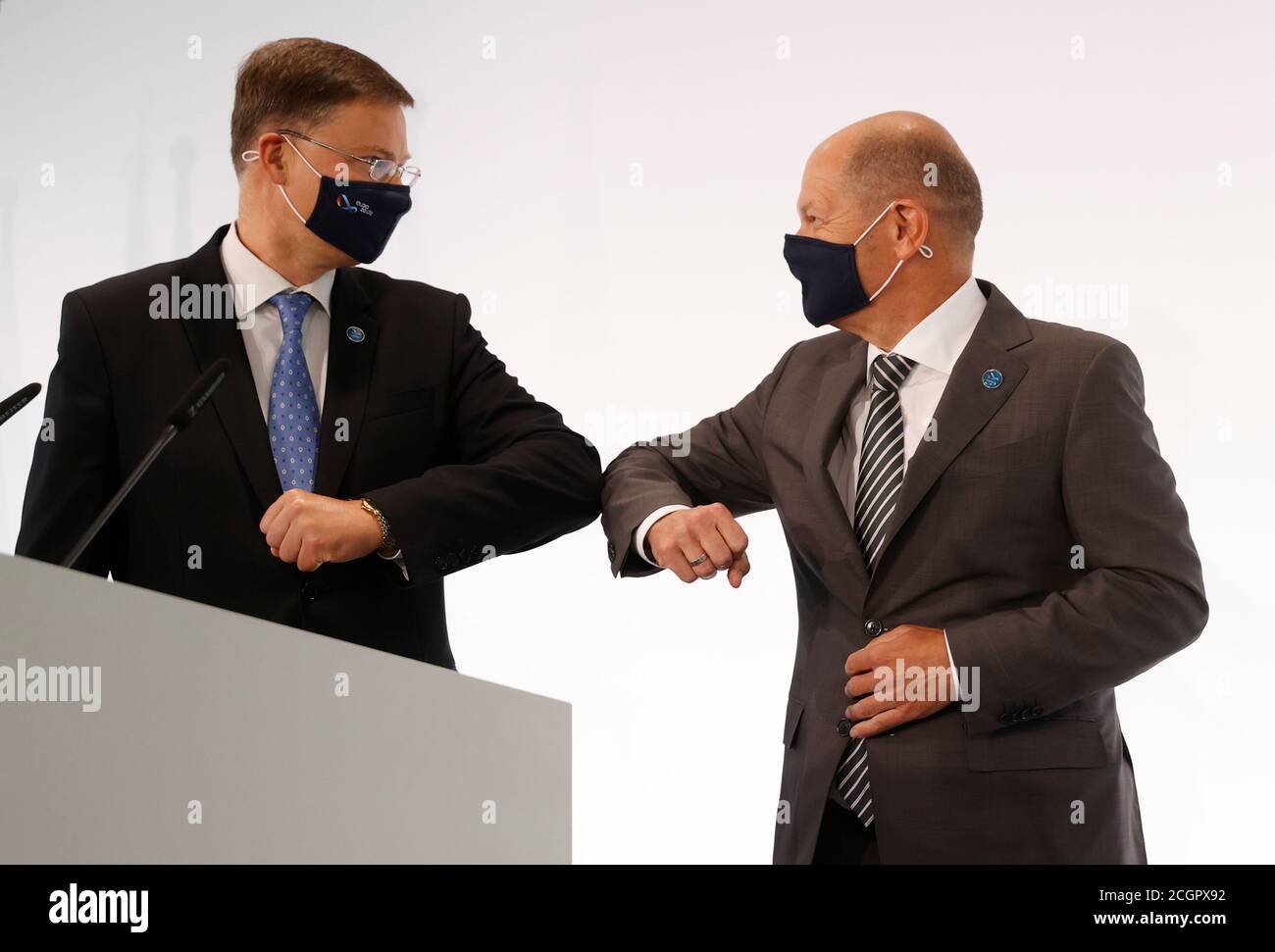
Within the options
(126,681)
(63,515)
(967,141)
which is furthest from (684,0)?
(126,681)

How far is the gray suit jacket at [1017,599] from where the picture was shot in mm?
1929

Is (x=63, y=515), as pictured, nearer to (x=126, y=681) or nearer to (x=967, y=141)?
(x=126, y=681)

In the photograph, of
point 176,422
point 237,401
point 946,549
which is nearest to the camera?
A: point 176,422

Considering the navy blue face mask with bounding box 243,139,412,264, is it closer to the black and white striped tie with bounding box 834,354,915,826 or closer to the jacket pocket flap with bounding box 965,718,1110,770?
the black and white striped tie with bounding box 834,354,915,826

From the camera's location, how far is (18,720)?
4.54 ft

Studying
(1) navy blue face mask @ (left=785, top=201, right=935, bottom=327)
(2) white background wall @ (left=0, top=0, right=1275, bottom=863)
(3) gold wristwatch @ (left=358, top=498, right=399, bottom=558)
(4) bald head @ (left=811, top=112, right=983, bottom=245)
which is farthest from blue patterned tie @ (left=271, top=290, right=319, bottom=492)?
(2) white background wall @ (left=0, top=0, right=1275, bottom=863)

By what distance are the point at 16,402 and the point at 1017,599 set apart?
136 centimetres

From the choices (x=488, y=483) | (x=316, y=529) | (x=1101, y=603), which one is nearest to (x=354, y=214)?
(x=488, y=483)

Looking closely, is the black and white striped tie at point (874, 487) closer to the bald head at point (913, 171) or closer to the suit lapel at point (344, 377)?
the bald head at point (913, 171)

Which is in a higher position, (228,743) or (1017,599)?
(1017,599)

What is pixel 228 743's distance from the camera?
1477 millimetres

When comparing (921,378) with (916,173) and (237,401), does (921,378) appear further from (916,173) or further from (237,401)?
(237,401)

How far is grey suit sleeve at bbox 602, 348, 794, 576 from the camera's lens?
7.63 ft
